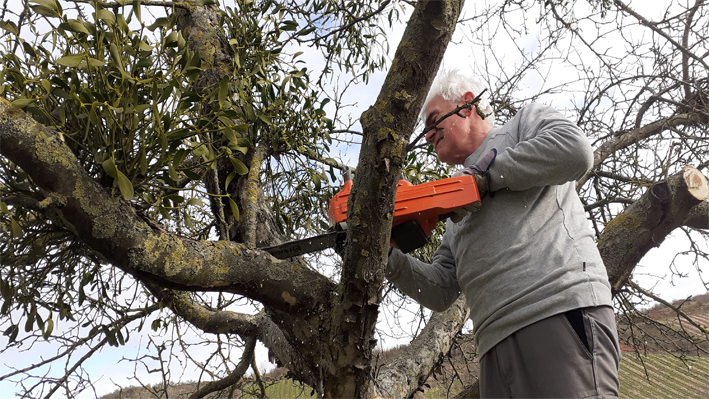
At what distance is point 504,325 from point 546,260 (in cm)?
25

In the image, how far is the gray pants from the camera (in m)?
1.30

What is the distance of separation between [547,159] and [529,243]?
0.93 feet

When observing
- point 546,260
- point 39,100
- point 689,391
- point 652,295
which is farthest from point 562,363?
point 689,391

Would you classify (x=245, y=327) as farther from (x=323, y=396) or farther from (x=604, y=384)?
(x=604, y=384)

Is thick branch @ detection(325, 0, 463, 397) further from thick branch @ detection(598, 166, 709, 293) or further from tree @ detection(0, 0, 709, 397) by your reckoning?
thick branch @ detection(598, 166, 709, 293)

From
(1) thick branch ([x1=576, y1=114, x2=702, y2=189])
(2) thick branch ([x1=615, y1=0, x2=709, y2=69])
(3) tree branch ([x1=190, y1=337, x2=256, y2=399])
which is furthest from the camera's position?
(1) thick branch ([x1=576, y1=114, x2=702, y2=189])

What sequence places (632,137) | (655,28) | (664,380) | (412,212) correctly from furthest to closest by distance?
(664,380), (632,137), (655,28), (412,212)

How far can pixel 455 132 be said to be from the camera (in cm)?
188

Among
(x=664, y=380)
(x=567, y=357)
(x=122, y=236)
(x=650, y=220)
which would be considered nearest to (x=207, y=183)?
(x=122, y=236)

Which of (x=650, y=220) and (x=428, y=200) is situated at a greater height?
(x=650, y=220)

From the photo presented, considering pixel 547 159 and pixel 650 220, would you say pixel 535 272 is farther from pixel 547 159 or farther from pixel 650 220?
pixel 650 220

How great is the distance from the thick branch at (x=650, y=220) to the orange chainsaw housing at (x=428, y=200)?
1249 mm

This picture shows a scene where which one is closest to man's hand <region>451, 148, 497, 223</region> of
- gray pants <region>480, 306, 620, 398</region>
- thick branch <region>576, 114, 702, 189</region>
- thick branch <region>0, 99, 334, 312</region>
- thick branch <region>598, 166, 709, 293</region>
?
gray pants <region>480, 306, 620, 398</region>

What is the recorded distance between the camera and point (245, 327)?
207 cm
